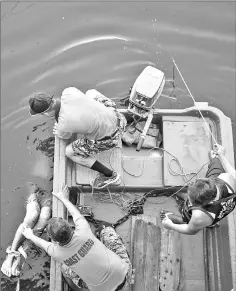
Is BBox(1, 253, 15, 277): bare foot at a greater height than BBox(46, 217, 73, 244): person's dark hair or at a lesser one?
lesser

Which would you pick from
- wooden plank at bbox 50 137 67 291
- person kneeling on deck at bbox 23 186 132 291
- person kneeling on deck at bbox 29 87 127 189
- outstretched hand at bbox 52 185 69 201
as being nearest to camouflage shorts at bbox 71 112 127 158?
person kneeling on deck at bbox 29 87 127 189

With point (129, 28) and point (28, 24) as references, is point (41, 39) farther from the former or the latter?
point (129, 28)

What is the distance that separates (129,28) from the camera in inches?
292

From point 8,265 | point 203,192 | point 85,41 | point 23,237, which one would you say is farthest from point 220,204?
point 85,41

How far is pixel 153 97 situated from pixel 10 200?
250cm

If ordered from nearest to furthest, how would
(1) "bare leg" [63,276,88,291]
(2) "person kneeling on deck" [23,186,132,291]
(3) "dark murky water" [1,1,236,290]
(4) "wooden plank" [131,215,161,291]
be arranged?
(2) "person kneeling on deck" [23,186,132,291] → (1) "bare leg" [63,276,88,291] → (4) "wooden plank" [131,215,161,291] → (3) "dark murky water" [1,1,236,290]

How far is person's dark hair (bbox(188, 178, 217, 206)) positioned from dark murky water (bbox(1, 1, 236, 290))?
8.74ft

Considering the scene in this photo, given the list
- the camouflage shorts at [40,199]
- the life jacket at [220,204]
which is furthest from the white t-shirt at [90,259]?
the camouflage shorts at [40,199]

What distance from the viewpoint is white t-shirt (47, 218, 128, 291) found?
464cm

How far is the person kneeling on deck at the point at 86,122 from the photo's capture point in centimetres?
513

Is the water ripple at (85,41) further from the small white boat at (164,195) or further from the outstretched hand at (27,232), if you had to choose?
the outstretched hand at (27,232)

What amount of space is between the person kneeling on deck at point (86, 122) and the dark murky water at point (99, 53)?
3.81ft

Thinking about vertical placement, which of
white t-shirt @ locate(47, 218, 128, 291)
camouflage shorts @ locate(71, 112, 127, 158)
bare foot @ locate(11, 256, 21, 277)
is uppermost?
camouflage shorts @ locate(71, 112, 127, 158)

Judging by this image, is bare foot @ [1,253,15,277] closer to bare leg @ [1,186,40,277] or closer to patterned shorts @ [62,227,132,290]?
bare leg @ [1,186,40,277]
